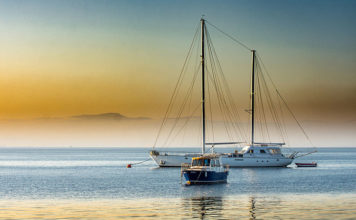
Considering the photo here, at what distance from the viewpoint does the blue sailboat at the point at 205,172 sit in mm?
67688

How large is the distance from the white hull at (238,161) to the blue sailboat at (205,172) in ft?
115

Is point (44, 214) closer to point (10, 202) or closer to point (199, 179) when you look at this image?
point (10, 202)

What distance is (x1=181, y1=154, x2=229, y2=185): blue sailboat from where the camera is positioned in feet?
222

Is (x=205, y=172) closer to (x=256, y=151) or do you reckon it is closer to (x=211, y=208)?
(x=211, y=208)

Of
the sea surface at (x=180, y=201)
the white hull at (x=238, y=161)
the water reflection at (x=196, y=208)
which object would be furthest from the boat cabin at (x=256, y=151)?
the water reflection at (x=196, y=208)

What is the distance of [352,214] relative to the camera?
4188 cm

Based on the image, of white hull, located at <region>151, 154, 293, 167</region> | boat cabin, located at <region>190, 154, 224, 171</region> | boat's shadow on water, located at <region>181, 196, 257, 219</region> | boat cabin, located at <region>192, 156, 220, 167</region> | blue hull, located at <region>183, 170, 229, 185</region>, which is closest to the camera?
boat's shadow on water, located at <region>181, 196, 257, 219</region>

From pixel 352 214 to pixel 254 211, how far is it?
294 inches

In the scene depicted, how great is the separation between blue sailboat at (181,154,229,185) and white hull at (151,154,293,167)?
35123 mm

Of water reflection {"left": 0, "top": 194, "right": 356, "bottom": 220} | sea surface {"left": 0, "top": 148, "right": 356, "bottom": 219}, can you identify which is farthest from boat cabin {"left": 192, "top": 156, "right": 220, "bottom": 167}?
water reflection {"left": 0, "top": 194, "right": 356, "bottom": 220}

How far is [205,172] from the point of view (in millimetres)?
67812

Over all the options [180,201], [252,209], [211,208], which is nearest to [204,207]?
[211,208]

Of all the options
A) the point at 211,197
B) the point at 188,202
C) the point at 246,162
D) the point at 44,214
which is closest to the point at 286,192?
the point at 211,197

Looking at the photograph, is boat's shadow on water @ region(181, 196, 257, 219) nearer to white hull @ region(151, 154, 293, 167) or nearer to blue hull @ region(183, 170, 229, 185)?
blue hull @ region(183, 170, 229, 185)
